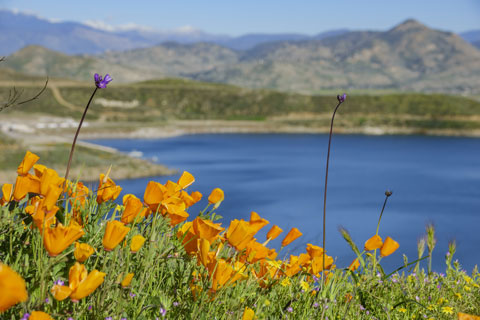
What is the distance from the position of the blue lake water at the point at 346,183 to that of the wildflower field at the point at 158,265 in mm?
12430

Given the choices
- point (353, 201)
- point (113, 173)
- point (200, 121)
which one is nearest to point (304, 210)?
point (353, 201)

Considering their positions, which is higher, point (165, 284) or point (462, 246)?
point (165, 284)

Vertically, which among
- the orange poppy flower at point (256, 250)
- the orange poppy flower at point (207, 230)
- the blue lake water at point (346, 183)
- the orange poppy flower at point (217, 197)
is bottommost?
the blue lake water at point (346, 183)

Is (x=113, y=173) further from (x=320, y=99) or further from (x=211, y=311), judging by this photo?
(x=320, y=99)

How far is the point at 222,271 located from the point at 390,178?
194ft

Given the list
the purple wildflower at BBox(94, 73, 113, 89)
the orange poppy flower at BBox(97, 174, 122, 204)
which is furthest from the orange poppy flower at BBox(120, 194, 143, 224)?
the purple wildflower at BBox(94, 73, 113, 89)

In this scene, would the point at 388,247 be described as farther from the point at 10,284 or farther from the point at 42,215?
the point at 10,284

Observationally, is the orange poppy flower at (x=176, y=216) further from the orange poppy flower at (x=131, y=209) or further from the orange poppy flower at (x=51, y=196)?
the orange poppy flower at (x=51, y=196)

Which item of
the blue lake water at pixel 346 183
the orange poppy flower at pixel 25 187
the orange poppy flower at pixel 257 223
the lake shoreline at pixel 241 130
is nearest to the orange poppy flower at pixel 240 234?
the orange poppy flower at pixel 257 223

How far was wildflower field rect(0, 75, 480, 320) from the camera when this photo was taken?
2.10 metres

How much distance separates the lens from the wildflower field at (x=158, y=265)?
210 cm

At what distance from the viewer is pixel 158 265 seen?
7.90 feet

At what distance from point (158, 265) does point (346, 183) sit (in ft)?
176

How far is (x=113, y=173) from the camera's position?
50375 mm
